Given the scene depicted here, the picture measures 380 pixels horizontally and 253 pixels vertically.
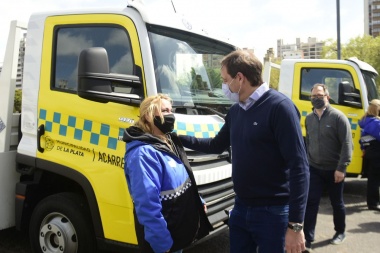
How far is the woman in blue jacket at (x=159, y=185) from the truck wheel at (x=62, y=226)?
3.48 feet

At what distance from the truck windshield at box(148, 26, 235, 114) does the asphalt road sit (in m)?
1.61

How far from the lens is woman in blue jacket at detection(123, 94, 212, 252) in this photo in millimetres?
2049

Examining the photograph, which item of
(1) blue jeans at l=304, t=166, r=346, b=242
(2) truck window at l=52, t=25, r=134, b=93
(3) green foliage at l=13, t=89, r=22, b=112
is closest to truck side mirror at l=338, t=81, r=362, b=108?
(1) blue jeans at l=304, t=166, r=346, b=242

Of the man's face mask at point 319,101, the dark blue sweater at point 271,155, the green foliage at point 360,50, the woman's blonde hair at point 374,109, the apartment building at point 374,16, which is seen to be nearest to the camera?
the dark blue sweater at point 271,155

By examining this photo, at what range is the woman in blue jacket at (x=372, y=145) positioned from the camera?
5491mm

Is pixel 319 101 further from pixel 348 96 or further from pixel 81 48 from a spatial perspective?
pixel 81 48

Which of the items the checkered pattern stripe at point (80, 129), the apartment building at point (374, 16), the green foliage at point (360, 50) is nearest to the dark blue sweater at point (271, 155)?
the checkered pattern stripe at point (80, 129)

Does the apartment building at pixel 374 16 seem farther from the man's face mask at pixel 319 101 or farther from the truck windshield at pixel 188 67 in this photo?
the truck windshield at pixel 188 67

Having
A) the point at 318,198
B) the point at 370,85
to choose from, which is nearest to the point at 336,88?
the point at 370,85

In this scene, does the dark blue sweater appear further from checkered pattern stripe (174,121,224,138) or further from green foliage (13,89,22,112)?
green foliage (13,89,22,112)

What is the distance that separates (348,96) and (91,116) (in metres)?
Answer: 4.48

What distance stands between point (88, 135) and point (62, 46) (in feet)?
2.91

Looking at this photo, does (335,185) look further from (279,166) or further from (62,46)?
(62,46)

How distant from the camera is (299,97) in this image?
6.53 meters
